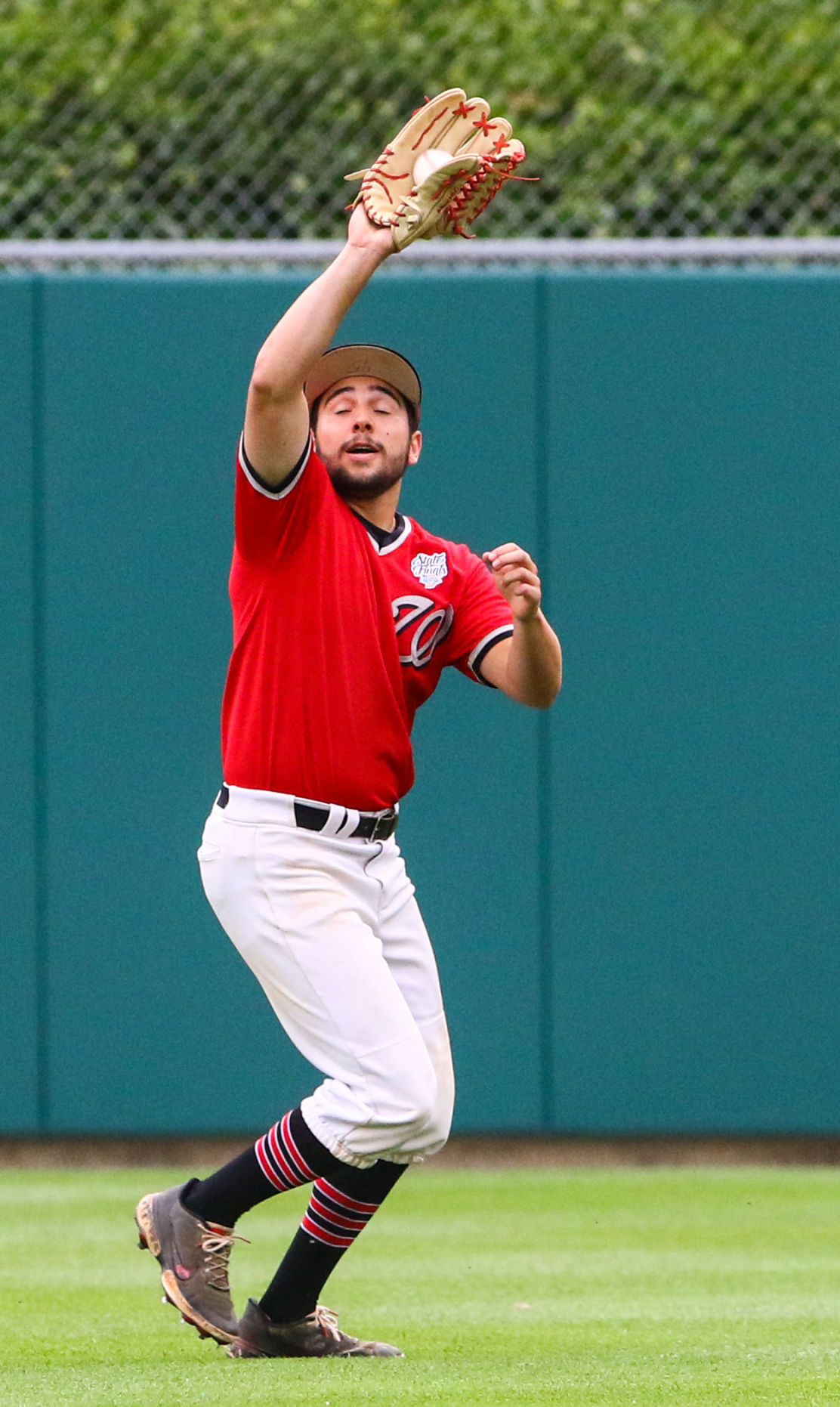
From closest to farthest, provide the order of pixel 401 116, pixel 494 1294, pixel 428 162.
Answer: pixel 428 162, pixel 494 1294, pixel 401 116

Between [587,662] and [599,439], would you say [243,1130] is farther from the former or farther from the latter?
[599,439]

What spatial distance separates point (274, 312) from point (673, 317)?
1.32 meters

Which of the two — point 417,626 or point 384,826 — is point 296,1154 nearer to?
point 384,826

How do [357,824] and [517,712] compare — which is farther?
[517,712]

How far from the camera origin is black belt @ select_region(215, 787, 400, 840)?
362cm

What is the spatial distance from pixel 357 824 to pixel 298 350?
864mm

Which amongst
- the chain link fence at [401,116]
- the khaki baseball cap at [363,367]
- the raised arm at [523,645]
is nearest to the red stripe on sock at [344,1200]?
the raised arm at [523,645]

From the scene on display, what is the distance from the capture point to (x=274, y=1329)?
365 centimetres

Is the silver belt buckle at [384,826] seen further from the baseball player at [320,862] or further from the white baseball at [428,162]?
the white baseball at [428,162]

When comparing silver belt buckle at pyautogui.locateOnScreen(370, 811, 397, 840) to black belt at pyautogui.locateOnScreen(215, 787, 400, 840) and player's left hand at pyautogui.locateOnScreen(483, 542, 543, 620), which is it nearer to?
black belt at pyautogui.locateOnScreen(215, 787, 400, 840)

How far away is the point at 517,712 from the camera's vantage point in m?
6.63

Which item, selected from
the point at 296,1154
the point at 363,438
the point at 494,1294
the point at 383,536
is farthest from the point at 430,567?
the point at 494,1294

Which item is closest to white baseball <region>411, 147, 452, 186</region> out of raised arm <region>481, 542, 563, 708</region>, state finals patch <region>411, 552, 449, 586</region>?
raised arm <region>481, 542, 563, 708</region>

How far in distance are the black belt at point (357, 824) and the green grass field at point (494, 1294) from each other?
920 mm
